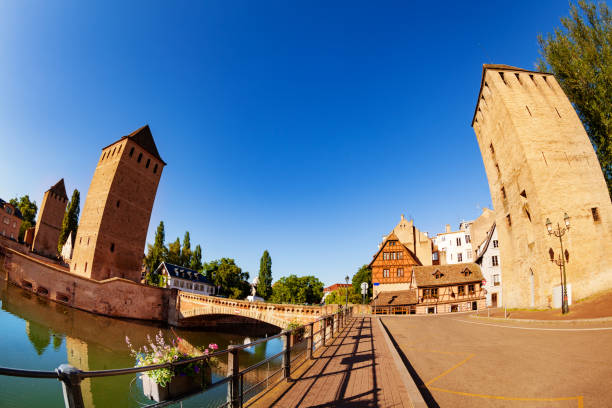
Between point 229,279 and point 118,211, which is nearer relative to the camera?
point 118,211

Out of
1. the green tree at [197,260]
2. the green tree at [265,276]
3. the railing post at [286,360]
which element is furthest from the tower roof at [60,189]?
the railing post at [286,360]

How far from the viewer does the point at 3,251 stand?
102 feet

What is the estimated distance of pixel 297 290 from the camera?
2400 inches

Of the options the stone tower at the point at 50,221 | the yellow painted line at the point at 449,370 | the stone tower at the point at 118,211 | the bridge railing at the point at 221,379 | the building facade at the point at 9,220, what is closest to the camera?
the bridge railing at the point at 221,379

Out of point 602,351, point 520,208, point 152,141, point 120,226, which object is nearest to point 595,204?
point 520,208

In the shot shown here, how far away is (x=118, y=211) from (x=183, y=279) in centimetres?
2010

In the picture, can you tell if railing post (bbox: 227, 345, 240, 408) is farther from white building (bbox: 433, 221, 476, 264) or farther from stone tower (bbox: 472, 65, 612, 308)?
white building (bbox: 433, 221, 476, 264)

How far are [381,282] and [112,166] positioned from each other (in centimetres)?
4378

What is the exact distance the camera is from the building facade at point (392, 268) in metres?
41.0

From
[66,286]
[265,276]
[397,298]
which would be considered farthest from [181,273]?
[397,298]

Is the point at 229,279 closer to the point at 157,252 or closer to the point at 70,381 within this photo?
the point at 157,252

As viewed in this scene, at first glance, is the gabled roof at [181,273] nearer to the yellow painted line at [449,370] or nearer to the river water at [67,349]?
the river water at [67,349]

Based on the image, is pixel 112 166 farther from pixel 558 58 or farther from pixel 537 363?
pixel 558 58

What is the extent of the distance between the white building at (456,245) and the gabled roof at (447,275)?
56.6 ft
